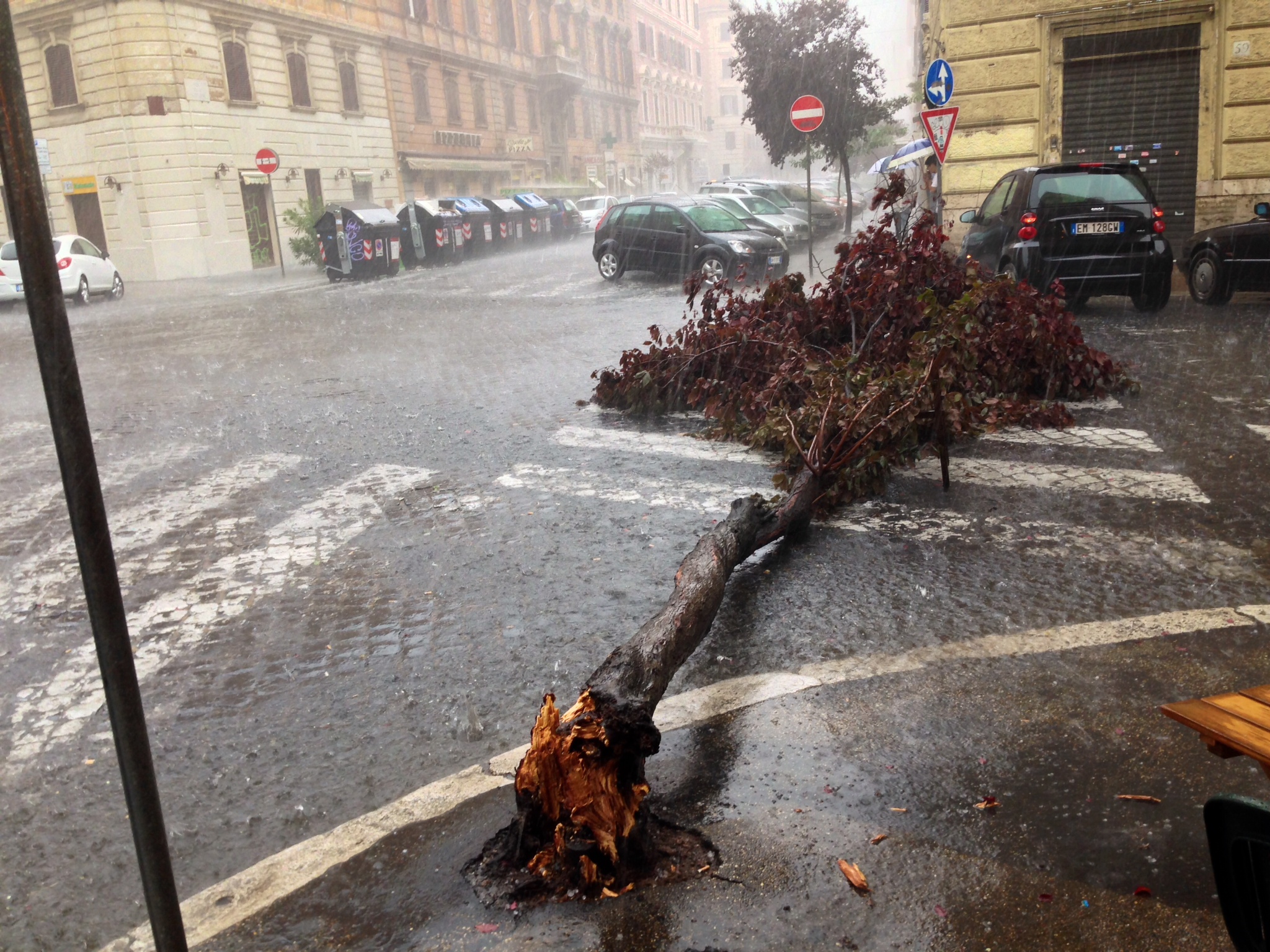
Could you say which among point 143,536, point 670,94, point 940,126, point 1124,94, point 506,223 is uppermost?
point 670,94

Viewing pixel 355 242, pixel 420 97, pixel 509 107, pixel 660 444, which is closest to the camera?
pixel 660 444

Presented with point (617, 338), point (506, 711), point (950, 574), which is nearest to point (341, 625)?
point (506, 711)

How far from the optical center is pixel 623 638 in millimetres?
4117

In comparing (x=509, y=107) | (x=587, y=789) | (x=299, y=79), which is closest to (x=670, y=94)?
(x=509, y=107)

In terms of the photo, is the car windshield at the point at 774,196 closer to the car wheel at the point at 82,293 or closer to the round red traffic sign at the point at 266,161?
the round red traffic sign at the point at 266,161

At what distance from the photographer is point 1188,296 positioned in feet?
44.6

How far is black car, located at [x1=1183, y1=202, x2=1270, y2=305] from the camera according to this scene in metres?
11.6

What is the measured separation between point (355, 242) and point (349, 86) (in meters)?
15.3

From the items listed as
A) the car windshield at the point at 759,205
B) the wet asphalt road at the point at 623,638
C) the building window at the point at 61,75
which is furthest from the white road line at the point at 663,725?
the building window at the point at 61,75

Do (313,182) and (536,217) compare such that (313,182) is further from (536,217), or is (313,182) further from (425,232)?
(425,232)

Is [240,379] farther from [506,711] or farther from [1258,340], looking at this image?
[1258,340]

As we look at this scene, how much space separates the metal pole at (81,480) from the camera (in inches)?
65.3

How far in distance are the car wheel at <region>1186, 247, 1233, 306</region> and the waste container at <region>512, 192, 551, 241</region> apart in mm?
24059

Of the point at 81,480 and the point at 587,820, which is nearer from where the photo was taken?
the point at 81,480
